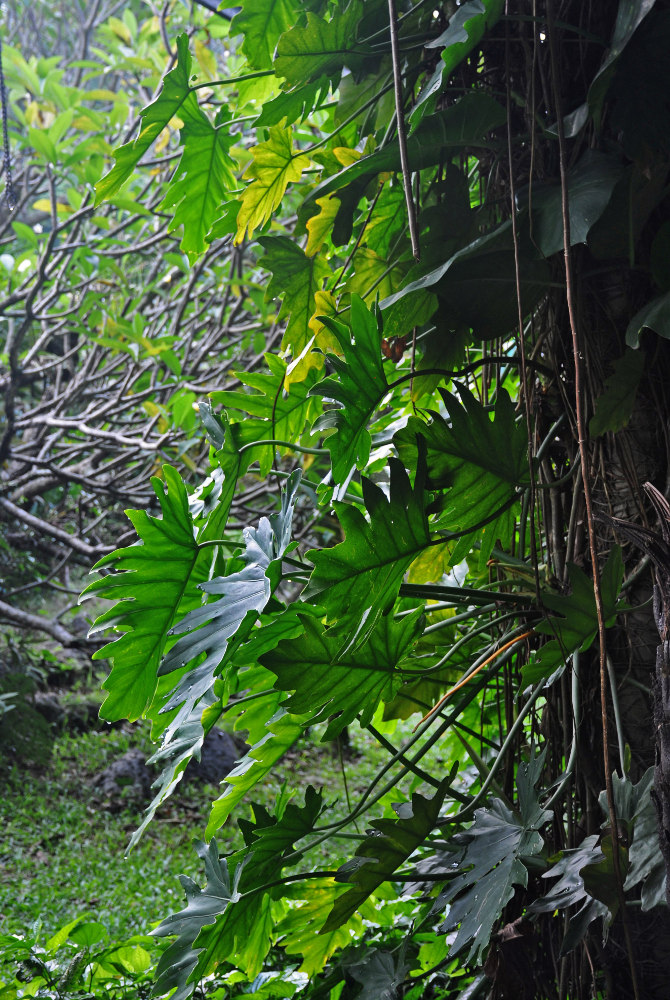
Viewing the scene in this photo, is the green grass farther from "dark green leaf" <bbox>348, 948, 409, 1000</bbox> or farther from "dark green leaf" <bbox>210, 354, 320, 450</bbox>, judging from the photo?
"dark green leaf" <bbox>210, 354, 320, 450</bbox>

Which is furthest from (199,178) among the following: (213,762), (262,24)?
(213,762)

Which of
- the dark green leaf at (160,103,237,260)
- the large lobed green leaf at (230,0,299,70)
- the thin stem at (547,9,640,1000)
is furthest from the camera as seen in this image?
the dark green leaf at (160,103,237,260)

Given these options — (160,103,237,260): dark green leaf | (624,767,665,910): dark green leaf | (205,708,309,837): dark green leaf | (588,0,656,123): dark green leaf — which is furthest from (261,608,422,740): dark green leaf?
(160,103,237,260): dark green leaf

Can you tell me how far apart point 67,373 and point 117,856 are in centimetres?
222

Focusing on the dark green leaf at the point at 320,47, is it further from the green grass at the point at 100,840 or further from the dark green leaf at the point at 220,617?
the green grass at the point at 100,840

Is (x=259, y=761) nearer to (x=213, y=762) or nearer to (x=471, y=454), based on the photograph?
(x=471, y=454)

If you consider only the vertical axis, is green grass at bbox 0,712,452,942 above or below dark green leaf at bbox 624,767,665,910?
below

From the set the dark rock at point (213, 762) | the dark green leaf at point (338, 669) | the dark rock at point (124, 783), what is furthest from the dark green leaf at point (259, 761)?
the dark rock at point (213, 762)

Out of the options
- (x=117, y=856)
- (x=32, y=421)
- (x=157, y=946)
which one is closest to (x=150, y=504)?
(x=32, y=421)

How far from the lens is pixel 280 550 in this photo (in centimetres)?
82

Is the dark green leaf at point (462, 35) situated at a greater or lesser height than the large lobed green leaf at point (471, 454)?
greater

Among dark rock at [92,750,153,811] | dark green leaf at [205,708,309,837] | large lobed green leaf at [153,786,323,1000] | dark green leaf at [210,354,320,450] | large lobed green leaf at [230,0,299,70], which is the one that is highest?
large lobed green leaf at [230,0,299,70]

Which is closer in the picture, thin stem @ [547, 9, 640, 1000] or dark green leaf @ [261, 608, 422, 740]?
thin stem @ [547, 9, 640, 1000]

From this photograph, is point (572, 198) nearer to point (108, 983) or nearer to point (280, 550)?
point (280, 550)
